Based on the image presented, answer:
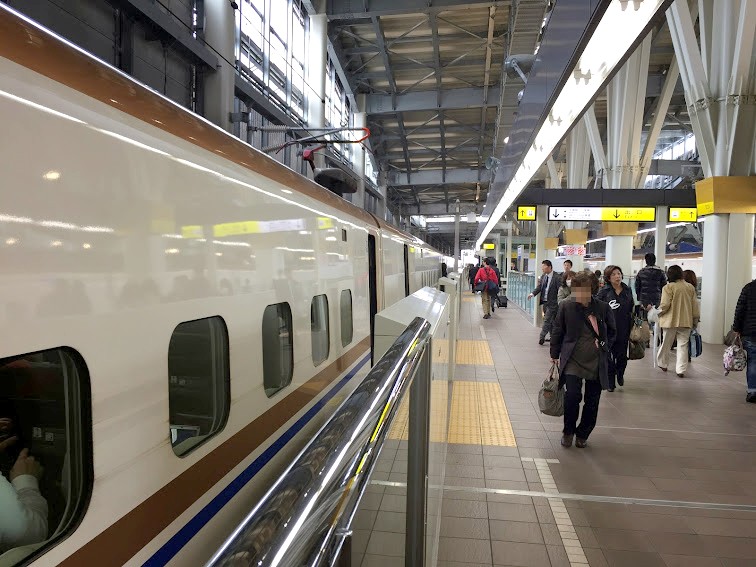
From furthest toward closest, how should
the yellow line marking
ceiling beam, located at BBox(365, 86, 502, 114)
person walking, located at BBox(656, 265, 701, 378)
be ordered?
ceiling beam, located at BBox(365, 86, 502, 114) < person walking, located at BBox(656, 265, 701, 378) < the yellow line marking

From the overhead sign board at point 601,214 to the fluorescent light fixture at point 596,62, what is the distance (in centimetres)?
747

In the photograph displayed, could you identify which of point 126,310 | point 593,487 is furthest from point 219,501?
point 593,487

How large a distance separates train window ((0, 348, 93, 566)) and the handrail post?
818 mm

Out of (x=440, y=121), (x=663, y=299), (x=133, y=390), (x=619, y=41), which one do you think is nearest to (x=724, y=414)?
(x=663, y=299)

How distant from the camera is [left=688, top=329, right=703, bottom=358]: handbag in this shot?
775 cm

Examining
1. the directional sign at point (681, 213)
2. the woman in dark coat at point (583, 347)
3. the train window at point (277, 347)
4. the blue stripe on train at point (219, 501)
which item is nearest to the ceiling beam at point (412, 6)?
the directional sign at point (681, 213)

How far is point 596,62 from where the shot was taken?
4047 millimetres

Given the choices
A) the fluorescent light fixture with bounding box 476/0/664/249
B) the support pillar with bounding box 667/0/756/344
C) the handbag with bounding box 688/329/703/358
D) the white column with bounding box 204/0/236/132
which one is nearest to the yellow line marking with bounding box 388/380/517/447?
the fluorescent light fixture with bounding box 476/0/664/249

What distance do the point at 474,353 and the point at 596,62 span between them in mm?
6824

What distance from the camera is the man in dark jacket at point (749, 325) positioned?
6.34m

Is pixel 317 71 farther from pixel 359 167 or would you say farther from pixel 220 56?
pixel 359 167

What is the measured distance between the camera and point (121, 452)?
61.8 inches

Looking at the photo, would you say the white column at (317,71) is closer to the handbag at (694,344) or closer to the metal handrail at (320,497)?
the handbag at (694,344)

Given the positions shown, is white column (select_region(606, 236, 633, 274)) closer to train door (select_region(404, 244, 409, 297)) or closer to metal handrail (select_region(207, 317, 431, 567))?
train door (select_region(404, 244, 409, 297))
